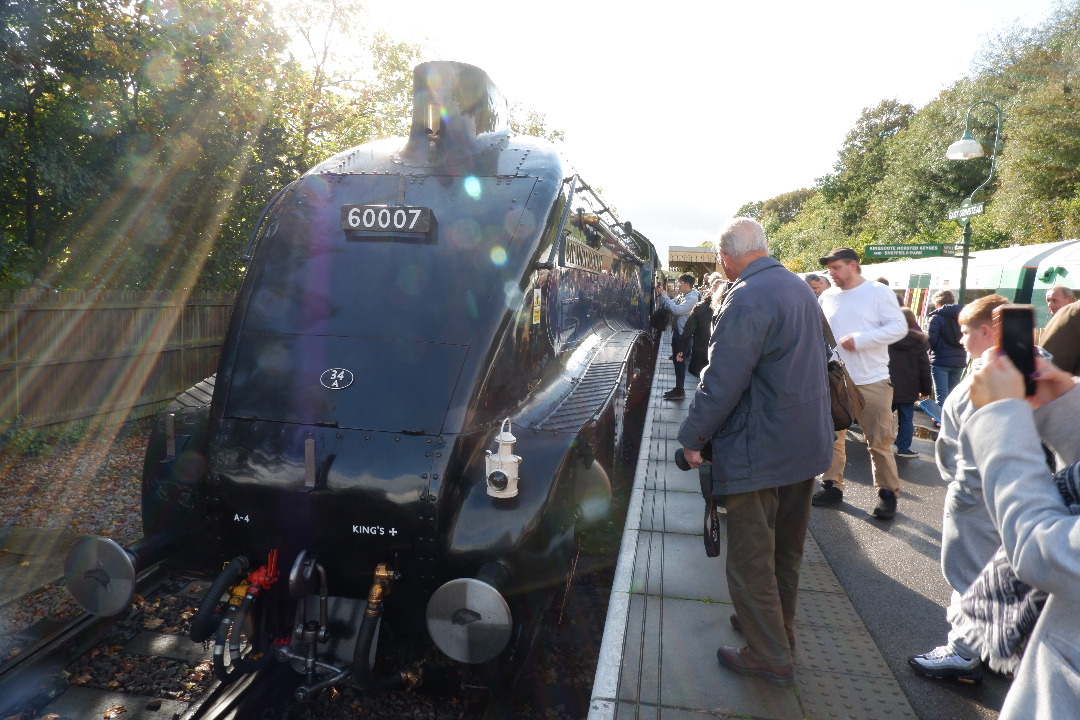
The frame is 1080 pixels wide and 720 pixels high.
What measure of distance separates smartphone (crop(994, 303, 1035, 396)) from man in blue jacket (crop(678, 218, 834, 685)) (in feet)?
4.68

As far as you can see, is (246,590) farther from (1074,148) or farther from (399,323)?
(1074,148)

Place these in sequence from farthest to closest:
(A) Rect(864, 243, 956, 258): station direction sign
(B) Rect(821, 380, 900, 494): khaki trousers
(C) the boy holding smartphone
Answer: (A) Rect(864, 243, 956, 258): station direction sign → (B) Rect(821, 380, 900, 494): khaki trousers → (C) the boy holding smartphone

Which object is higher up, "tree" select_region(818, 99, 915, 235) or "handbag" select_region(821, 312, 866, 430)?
"tree" select_region(818, 99, 915, 235)

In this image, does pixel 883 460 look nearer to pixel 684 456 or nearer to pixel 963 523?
pixel 963 523

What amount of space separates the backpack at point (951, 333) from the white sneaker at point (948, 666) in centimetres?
599

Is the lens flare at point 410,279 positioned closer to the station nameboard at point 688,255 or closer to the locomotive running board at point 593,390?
the locomotive running board at point 593,390

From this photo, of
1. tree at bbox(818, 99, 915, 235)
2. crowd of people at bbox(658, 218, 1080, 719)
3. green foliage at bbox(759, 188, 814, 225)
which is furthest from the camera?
green foliage at bbox(759, 188, 814, 225)

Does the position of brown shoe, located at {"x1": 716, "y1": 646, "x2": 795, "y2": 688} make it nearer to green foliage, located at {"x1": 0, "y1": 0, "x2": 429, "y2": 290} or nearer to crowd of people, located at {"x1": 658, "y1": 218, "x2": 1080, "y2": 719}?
crowd of people, located at {"x1": 658, "y1": 218, "x2": 1080, "y2": 719}

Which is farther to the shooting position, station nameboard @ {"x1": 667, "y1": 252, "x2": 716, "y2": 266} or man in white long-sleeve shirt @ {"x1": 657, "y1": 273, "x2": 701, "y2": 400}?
station nameboard @ {"x1": 667, "y1": 252, "x2": 716, "y2": 266}

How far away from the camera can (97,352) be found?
27.0 ft

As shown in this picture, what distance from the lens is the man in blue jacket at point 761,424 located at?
303 centimetres

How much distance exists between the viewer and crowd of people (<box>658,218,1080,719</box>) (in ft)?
4.59

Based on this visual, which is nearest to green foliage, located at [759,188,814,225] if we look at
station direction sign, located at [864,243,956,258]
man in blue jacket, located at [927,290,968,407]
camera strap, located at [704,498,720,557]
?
station direction sign, located at [864,243,956,258]

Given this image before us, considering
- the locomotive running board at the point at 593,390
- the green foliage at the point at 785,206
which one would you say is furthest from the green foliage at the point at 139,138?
the green foliage at the point at 785,206
